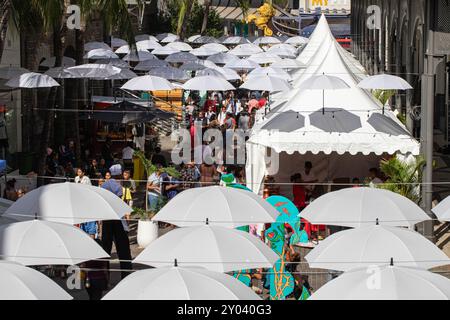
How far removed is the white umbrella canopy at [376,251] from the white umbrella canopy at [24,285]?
4126mm

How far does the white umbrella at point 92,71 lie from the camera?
31006 millimetres

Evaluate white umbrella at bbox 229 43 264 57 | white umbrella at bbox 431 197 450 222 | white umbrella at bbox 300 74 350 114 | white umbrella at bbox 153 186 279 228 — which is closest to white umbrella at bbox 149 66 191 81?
white umbrella at bbox 229 43 264 57

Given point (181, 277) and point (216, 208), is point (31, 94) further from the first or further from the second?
point (181, 277)

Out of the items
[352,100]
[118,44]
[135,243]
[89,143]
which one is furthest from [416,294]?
[118,44]

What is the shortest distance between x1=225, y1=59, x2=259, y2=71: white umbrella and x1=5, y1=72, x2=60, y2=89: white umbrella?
1317 centimetres


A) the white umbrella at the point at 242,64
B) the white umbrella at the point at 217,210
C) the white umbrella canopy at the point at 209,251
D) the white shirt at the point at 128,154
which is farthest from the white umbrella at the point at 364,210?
the white umbrella at the point at 242,64

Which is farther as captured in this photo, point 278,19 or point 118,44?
point 278,19

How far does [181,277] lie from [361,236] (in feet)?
12.8

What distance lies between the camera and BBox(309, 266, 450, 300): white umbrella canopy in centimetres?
1088

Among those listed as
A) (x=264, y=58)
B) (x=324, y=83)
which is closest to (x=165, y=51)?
(x=264, y=58)

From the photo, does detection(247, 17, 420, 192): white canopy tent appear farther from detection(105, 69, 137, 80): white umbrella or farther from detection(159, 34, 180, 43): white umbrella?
detection(159, 34, 180, 43): white umbrella

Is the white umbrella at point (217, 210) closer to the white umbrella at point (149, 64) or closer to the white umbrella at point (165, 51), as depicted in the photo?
the white umbrella at point (149, 64)

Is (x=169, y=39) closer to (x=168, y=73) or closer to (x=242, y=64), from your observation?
(x=242, y=64)
